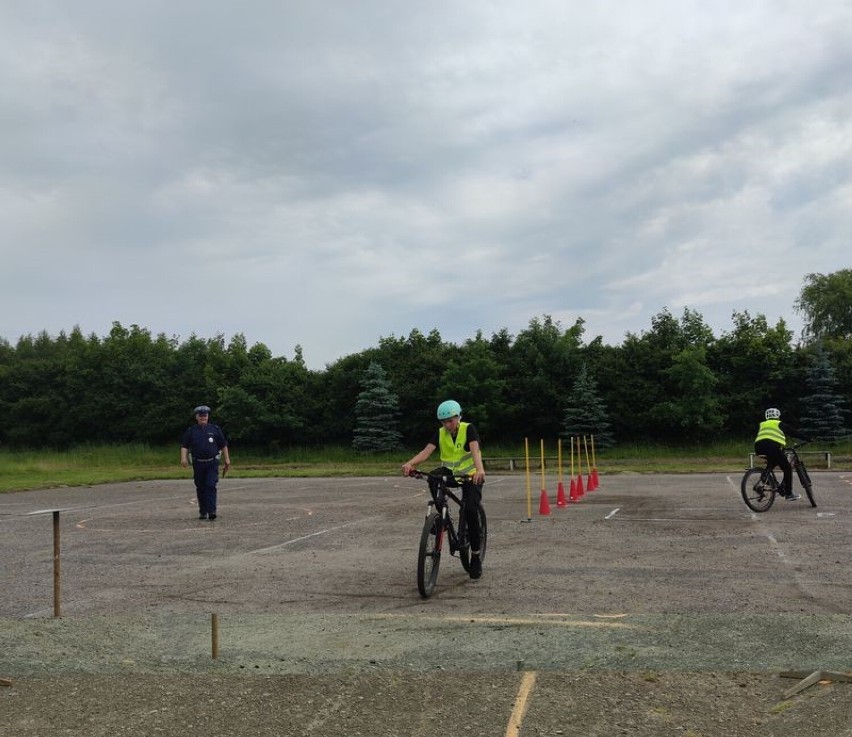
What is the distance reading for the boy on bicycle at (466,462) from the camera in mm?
8633

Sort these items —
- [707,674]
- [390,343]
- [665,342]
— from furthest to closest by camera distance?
1. [390,343]
2. [665,342]
3. [707,674]

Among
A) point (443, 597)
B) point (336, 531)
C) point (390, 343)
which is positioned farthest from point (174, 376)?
point (443, 597)

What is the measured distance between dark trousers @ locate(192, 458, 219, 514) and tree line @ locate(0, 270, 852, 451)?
101 feet

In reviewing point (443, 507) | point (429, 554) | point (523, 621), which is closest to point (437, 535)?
point (429, 554)

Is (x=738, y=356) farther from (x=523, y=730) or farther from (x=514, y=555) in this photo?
(x=523, y=730)

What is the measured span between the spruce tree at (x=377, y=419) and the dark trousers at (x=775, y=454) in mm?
33686

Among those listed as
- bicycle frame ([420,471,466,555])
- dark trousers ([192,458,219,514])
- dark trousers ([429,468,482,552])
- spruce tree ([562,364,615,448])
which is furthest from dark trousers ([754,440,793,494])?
spruce tree ([562,364,615,448])

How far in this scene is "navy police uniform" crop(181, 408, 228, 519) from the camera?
1515cm

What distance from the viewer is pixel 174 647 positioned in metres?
6.02

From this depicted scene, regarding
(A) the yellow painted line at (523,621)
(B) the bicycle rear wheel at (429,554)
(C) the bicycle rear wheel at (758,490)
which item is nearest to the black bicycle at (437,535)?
(B) the bicycle rear wheel at (429,554)

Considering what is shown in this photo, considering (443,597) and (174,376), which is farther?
(174,376)

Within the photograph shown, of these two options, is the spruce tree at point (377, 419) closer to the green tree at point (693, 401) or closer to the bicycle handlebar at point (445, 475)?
the green tree at point (693, 401)

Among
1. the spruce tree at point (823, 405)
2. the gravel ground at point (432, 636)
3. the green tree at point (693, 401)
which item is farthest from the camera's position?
the green tree at point (693, 401)

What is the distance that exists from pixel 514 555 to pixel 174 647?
5.24 metres
